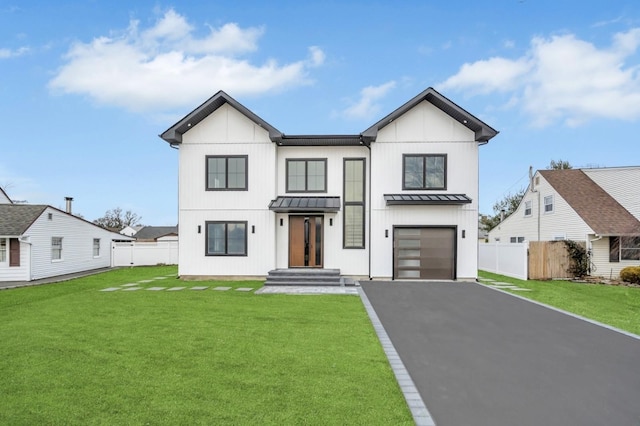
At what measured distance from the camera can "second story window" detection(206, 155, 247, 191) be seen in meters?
14.4

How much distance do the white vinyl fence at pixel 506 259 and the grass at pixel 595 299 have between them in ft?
2.85

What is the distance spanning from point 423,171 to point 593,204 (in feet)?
39.8

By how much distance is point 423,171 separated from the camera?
14109 millimetres

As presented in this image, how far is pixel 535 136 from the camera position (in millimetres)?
29234

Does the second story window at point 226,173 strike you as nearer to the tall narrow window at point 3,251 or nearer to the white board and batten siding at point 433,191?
the white board and batten siding at point 433,191

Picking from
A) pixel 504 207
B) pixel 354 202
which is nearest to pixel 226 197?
pixel 354 202

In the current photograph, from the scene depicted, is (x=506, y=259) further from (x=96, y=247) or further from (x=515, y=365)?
(x=96, y=247)

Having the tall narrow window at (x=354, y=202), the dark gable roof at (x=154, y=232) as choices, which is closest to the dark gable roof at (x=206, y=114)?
the tall narrow window at (x=354, y=202)

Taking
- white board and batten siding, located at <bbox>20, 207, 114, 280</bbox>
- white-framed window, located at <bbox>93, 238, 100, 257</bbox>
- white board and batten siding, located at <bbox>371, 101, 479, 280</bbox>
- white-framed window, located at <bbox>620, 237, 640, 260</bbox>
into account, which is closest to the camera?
white board and batten siding, located at <bbox>371, 101, 479, 280</bbox>

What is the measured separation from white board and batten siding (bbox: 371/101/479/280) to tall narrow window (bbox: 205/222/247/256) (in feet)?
19.1

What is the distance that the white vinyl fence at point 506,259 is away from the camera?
15394mm

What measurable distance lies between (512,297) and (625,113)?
92.8 ft

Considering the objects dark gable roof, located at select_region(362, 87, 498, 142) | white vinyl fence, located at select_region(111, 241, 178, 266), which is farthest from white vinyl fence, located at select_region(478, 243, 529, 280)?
white vinyl fence, located at select_region(111, 241, 178, 266)

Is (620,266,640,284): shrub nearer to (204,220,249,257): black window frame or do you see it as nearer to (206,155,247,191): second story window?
(204,220,249,257): black window frame
